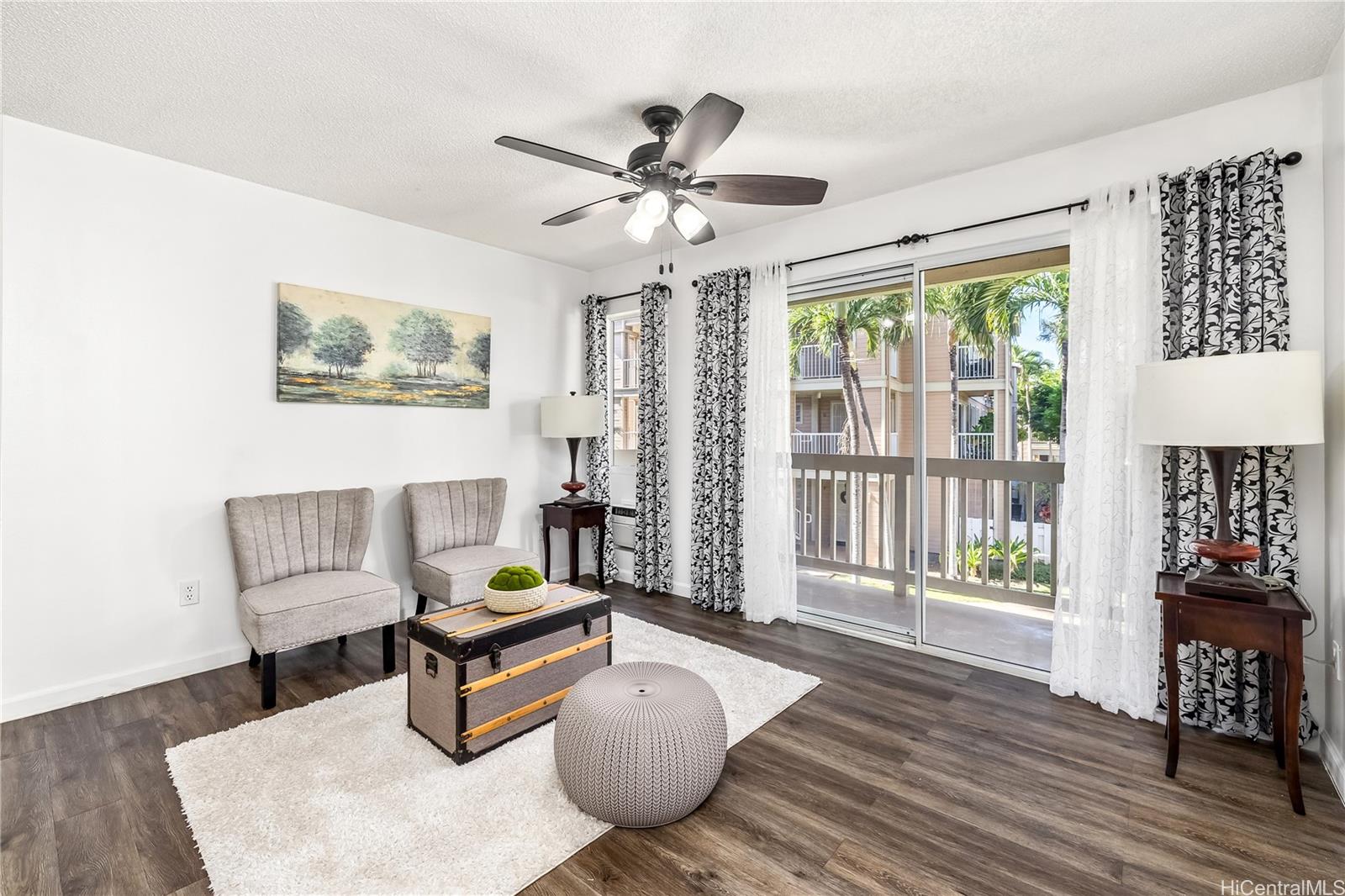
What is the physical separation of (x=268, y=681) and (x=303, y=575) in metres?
0.67

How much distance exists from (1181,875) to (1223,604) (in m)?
0.92

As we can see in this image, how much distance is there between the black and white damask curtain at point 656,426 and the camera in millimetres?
4559

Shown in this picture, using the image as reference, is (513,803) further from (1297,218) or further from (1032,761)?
(1297,218)

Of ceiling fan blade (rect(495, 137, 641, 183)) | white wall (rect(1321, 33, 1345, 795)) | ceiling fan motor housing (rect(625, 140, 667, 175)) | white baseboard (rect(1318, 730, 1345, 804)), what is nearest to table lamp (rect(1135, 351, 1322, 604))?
white wall (rect(1321, 33, 1345, 795))

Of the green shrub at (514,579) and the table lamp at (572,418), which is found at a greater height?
the table lamp at (572,418)

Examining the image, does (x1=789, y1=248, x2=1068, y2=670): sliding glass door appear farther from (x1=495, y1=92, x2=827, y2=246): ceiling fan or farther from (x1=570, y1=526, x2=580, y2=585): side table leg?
(x1=570, y1=526, x2=580, y2=585): side table leg

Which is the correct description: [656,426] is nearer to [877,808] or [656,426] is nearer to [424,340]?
[424,340]

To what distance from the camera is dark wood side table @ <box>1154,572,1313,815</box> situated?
76.9 inches

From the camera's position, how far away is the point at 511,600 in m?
2.52

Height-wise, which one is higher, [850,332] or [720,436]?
[850,332]

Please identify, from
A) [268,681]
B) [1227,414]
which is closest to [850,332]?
[1227,414]

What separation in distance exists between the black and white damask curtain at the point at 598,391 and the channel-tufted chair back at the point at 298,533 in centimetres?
177

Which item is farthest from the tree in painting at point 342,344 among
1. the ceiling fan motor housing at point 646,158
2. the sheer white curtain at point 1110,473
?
the sheer white curtain at point 1110,473

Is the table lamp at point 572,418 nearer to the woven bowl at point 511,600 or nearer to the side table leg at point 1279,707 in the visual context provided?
the woven bowl at point 511,600
